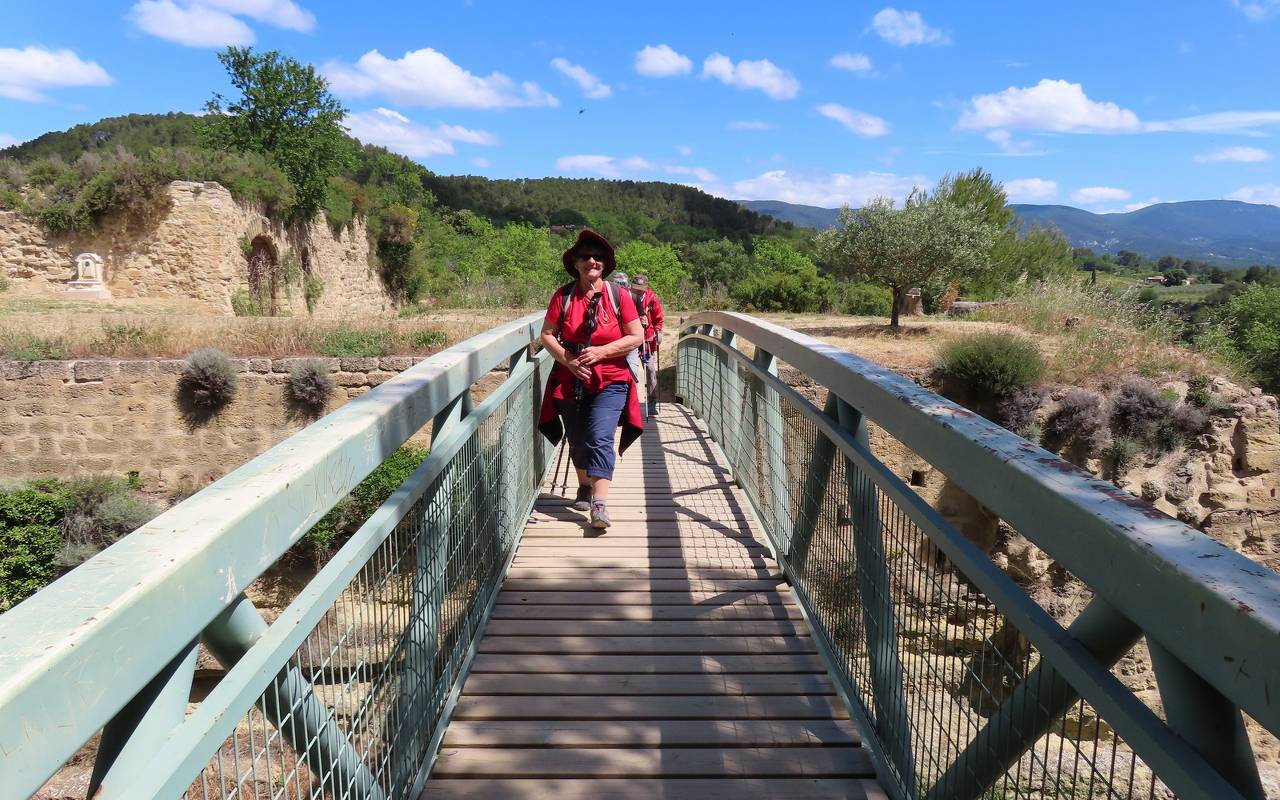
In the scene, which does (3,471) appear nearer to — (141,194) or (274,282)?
(141,194)

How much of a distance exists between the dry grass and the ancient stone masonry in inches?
18.9

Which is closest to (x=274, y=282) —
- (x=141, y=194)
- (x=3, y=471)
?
(x=141, y=194)

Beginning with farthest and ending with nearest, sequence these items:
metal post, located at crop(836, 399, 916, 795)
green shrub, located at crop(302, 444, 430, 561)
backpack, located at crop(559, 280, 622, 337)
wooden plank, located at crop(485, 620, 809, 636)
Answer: green shrub, located at crop(302, 444, 430, 561)
backpack, located at crop(559, 280, 622, 337)
wooden plank, located at crop(485, 620, 809, 636)
metal post, located at crop(836, 399, 916, 795)

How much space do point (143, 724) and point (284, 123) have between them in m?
26.8

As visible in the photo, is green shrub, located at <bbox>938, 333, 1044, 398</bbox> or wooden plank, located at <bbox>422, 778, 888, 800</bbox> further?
green shrub, located at <bbox>938, 333, 1044, 398</bbox>

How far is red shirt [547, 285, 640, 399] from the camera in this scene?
13.4 ft

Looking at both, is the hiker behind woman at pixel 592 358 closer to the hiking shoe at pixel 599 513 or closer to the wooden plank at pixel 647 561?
the hiking shoe at pixel 599 513

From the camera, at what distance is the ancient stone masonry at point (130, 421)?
10461 mm

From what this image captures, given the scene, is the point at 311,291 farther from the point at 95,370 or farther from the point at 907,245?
the point at 907,245

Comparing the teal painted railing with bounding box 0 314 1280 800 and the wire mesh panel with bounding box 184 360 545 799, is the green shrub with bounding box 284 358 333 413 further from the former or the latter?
the teal painted railing with bounding box 0 314 1280 800

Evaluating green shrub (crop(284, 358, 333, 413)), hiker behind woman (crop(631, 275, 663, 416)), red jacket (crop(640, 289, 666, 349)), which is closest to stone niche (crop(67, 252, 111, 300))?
green shrub (crop(284, 358, 333, 413))

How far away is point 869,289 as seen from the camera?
29297 millimetres

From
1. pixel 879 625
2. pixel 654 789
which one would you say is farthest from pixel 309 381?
pixel 879 625

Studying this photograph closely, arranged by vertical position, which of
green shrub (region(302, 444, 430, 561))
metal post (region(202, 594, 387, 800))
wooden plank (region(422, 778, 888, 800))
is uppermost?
metal post (region(202, 594, 387, 800))
